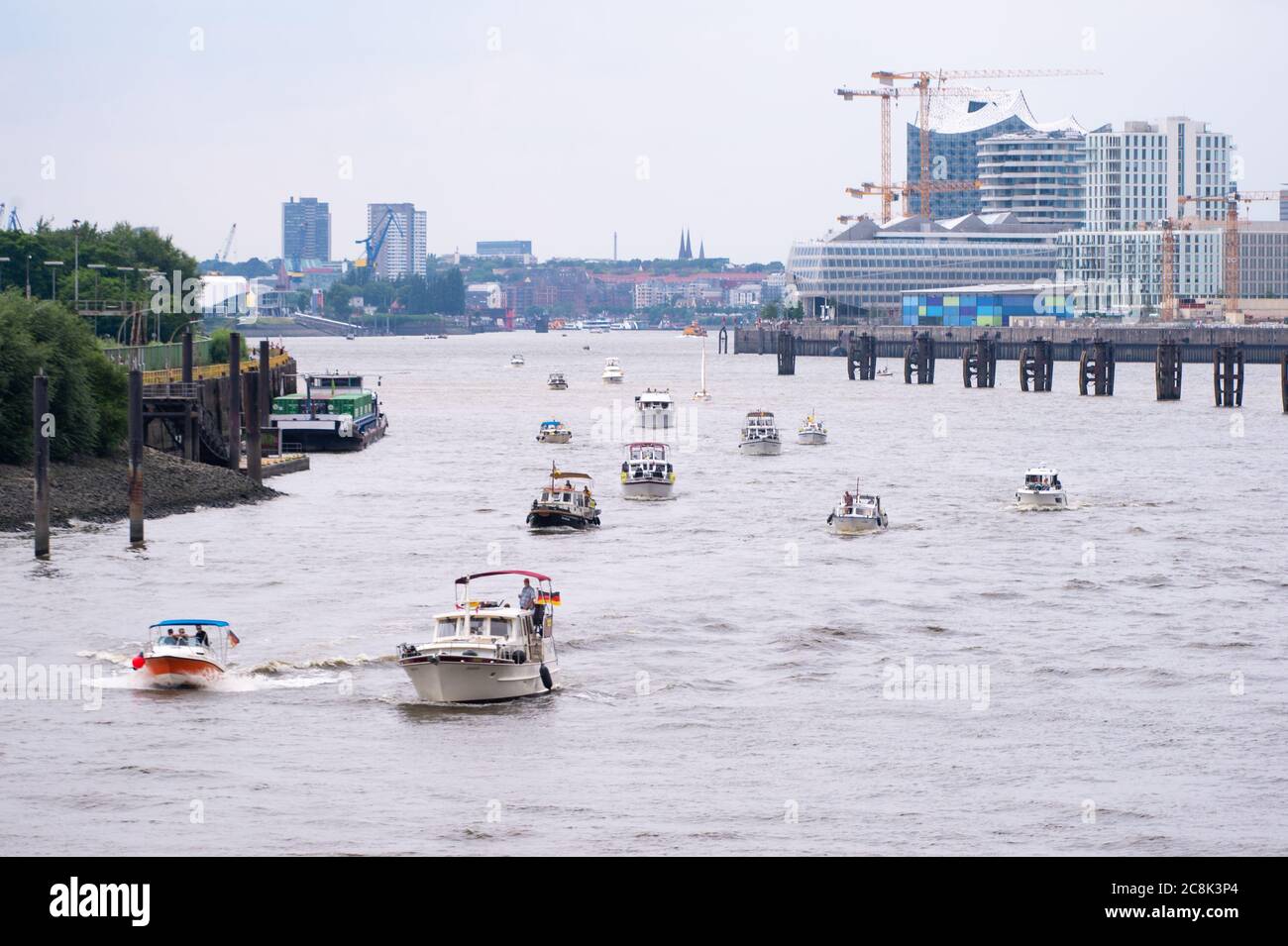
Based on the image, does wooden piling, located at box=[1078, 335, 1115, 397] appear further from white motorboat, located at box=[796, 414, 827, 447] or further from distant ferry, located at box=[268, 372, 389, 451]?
distant ferry, located at box=[268, 372, 389, 451]

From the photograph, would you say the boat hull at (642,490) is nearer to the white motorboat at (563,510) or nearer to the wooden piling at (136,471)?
the white motorboat at (563,510)

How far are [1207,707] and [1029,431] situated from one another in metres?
88.0

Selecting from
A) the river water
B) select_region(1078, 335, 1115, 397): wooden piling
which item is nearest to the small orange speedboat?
the river water

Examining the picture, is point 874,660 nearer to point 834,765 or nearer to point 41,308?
point 834,765

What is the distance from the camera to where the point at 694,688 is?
3759 centimetres

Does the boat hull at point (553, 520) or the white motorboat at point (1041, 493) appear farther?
the white motorboat at point (1041, 493)

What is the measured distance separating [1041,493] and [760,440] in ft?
99.2

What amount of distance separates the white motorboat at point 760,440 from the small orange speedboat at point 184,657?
6491cm

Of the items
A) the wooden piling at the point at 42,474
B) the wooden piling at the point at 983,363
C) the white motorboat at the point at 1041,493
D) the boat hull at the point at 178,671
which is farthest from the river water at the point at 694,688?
the wooden piling at the point at 983,363

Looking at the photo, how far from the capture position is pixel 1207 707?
36.1 m

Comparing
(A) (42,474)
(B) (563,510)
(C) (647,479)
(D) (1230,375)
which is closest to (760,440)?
(C) (647,479)

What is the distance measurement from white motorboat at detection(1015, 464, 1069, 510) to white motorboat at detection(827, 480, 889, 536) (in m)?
9.43

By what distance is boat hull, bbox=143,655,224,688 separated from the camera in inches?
1453

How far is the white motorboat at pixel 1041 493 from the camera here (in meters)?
72.9
